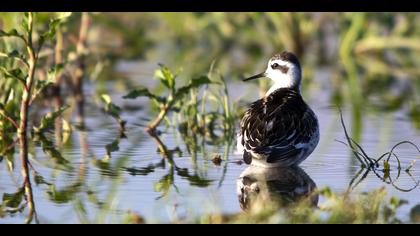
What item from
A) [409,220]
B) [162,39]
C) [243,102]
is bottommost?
[409,220]

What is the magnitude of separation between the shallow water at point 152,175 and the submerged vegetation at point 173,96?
4cm

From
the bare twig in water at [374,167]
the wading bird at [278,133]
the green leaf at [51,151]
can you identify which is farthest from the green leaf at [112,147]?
the bare twig in water at [374,167]

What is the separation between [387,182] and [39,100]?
6.40 m

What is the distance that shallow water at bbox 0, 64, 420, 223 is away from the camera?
24.4 ft

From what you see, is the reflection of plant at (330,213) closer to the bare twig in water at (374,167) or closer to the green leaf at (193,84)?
the bare twig in water at (374,167)

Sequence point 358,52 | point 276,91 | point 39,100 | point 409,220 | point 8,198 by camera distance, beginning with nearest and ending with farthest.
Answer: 1. point 409,220
2. point 8,198
3. point 276,91
4. point 39,100
5. point 358,52

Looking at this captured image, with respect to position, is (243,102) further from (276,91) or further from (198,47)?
(198,47)

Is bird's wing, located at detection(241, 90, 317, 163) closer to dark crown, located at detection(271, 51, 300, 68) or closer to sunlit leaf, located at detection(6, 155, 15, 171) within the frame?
dark crown, located at detection(271, 51, 300, 68)

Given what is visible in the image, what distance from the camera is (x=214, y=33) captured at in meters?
21.2

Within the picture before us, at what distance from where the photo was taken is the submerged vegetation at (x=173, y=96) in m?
7.77

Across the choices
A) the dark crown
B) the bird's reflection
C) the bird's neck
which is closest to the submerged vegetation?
the bird's reflection

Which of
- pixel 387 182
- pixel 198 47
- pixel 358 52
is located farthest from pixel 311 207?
pixel 198 47

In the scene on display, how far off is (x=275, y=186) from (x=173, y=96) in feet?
8.97

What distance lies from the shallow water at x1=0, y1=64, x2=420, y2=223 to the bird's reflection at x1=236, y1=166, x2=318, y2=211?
0.28 ft
